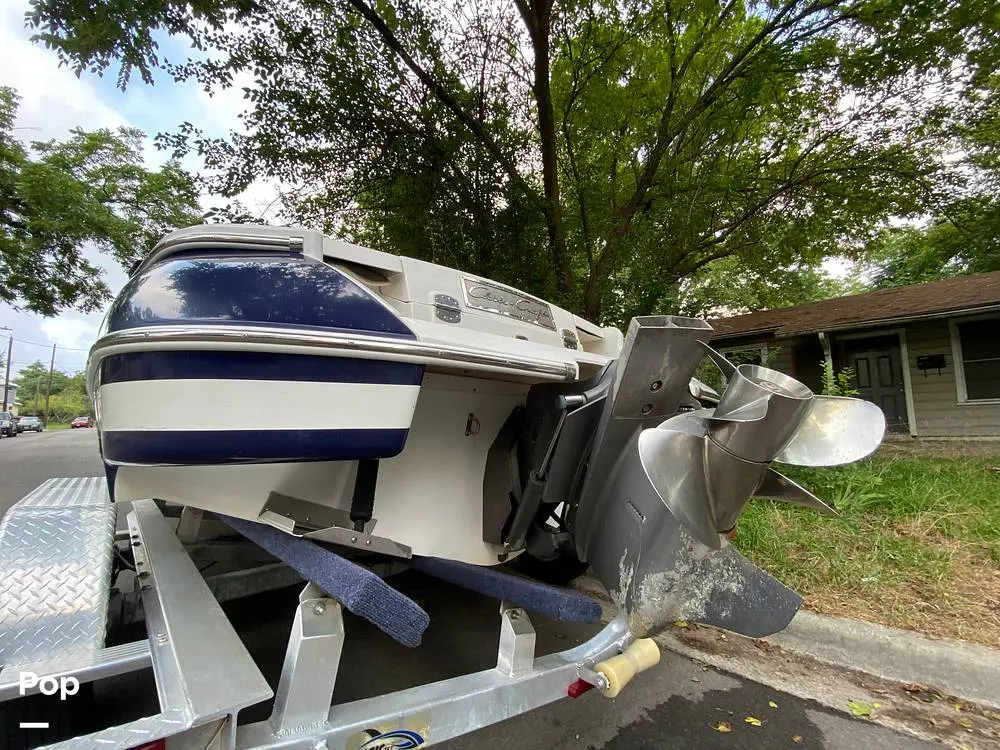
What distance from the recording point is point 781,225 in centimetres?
966

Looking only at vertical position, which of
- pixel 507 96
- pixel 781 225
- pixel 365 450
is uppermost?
pixel 507 96

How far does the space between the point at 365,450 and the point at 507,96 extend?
22.9 feet

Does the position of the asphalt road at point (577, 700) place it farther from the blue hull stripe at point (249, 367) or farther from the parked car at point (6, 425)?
the parked car at point (6, 425)

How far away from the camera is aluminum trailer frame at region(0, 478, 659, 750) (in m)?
1.00

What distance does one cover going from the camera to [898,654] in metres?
2.27

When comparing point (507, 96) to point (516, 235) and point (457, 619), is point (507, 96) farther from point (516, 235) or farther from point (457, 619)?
point (457, 619)

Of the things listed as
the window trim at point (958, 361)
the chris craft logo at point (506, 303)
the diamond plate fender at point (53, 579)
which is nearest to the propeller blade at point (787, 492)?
the chris craft logo at point (506, 303)

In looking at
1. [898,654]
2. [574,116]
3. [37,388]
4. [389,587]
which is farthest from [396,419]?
[37,388]

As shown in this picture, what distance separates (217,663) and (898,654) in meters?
2.76

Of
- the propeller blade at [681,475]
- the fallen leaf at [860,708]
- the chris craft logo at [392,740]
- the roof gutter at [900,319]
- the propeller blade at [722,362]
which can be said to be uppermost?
the roof gutter at [900,319]

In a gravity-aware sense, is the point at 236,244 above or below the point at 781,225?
below

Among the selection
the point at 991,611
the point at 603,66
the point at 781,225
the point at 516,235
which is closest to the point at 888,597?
the point at 991,611

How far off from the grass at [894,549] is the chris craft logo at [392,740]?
7.87 feet

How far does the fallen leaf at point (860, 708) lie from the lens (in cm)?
200
